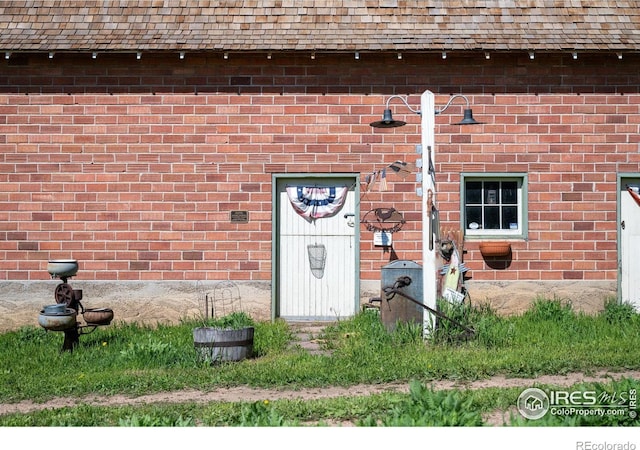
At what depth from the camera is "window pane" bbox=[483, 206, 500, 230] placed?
12.2 meters

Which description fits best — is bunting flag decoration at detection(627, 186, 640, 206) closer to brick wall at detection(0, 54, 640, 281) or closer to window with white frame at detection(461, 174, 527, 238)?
brick wall at detection(0, 54, 640, 281)

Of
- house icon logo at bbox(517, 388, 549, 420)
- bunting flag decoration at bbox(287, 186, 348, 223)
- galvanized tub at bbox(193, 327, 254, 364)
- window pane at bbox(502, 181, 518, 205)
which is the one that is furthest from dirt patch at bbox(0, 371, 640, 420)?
bunting flag decoration at bbox(287, 186, 348, 223)

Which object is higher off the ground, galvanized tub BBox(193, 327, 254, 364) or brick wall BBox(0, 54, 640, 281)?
brick wall BBox(0, 54, 640, 281)

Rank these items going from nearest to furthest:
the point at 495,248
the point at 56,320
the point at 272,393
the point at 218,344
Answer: the point at 272,393 → the point at 218,344 → the point at 56,320 → the point at 495,248

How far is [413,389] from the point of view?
6301 mm

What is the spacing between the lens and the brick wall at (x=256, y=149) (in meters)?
12.0

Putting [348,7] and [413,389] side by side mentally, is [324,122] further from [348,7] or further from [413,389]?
[413,389]

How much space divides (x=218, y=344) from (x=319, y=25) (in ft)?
19.0

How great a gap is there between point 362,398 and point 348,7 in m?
7.53

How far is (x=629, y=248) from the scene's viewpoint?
39.4 ft

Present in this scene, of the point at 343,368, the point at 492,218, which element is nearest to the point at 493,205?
the point at 492,218

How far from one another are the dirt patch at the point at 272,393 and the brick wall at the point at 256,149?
414cm
